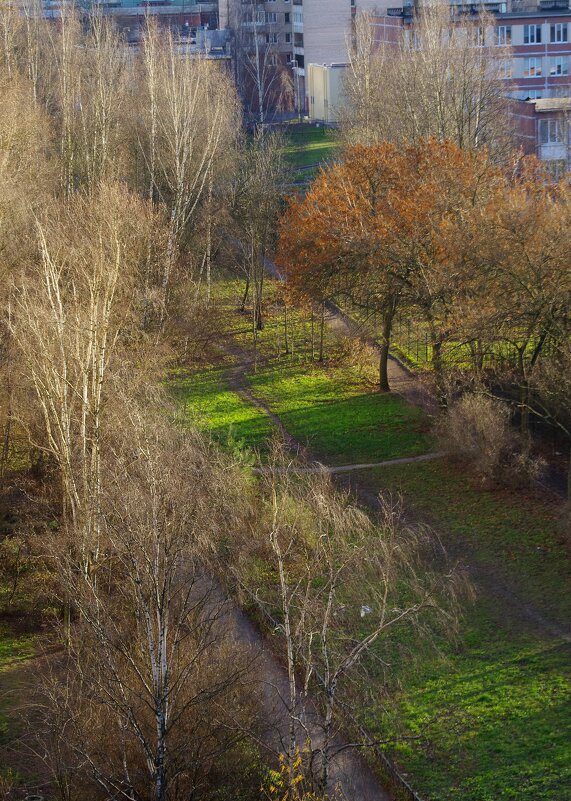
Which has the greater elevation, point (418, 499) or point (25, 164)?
point (25, 164)

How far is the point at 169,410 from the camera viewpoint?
19875 mm

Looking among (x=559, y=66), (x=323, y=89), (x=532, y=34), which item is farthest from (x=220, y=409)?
(x=323, y=89)

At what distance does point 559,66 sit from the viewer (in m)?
55.7

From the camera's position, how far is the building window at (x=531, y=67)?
55.9 metres

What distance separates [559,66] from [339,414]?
1449 inches

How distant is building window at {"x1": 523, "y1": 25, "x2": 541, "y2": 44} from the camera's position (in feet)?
183

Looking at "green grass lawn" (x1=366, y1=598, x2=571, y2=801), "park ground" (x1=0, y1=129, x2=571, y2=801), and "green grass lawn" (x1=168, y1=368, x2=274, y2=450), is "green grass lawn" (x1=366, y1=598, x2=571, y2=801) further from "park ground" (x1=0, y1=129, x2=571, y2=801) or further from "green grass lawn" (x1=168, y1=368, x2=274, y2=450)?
"green grass lawn" (x1=168, y1=368, x2=274, y2=450)

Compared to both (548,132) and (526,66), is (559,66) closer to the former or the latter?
(526,66)

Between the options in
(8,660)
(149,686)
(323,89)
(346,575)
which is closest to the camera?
(149,686)

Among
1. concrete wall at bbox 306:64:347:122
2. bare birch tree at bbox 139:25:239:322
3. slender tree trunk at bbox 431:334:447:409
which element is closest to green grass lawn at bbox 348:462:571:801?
slender tree trunk at bbox 431:334:447:409

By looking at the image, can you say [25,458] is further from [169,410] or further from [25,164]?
[25,164]

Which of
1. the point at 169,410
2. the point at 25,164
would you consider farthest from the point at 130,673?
the point at 25,164

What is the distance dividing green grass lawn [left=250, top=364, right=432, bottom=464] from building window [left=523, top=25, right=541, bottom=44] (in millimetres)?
33444

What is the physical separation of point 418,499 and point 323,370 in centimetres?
1017
